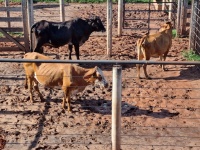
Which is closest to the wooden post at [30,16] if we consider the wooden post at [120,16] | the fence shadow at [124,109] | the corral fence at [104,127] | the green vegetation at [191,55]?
the corral fence at [104,127]

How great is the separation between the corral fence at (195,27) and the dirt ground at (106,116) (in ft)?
4.67

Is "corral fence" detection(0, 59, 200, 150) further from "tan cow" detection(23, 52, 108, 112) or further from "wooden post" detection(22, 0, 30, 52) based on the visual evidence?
"wooden post" detection(22, 0, 30, 52)

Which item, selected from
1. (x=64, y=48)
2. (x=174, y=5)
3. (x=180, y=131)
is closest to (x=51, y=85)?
(x=180, y=131)

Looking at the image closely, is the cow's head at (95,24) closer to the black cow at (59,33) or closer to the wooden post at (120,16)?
the black cow at (59,33)

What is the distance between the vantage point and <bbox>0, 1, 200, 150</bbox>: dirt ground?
818cm

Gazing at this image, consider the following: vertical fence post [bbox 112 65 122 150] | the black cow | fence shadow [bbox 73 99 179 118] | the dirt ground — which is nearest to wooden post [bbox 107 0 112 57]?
the black cow

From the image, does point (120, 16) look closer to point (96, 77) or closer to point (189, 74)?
point (189, 74)

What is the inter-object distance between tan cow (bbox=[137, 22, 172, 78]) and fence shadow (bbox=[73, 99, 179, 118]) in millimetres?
1741

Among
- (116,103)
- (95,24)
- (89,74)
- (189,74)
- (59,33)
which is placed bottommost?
(189,74)

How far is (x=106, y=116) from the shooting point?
30.7 feet

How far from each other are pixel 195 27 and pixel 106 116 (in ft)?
17.1

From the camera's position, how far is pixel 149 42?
1167 centimetres

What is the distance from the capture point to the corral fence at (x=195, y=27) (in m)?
13.0

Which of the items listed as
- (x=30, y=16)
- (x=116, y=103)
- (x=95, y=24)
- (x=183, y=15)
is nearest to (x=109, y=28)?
(x=95, y=24)
